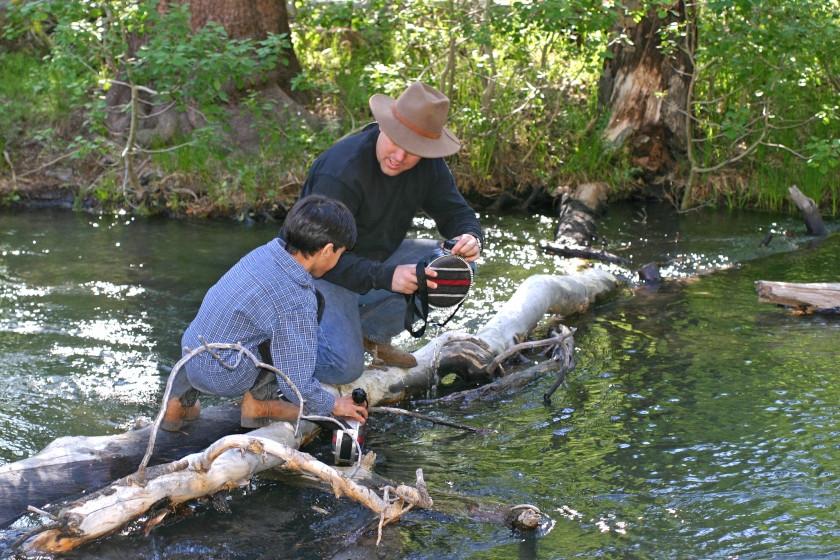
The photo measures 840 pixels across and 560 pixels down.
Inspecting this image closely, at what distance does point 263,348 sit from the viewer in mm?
3855

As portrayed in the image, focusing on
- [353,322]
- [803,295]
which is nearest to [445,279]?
[353,322]

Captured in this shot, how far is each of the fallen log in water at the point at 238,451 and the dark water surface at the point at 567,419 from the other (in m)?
0.20

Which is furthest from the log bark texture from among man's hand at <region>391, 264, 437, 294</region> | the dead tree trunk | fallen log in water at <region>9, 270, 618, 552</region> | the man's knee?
the man's knee

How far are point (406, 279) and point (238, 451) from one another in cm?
124

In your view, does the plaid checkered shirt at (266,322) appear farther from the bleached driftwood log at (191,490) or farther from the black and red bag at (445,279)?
the black and red bag at (445,279)

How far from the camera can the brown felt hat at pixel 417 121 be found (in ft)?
14.5

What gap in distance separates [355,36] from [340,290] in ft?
29.4

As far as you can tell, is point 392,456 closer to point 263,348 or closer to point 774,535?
point 263,348

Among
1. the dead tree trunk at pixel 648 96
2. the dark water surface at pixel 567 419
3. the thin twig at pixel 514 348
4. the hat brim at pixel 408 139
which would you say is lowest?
the dark water surface at pixel 567 419

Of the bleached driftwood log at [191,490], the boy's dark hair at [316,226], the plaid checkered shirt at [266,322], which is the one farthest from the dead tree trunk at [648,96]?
the bleached driftwood log at [191,490]

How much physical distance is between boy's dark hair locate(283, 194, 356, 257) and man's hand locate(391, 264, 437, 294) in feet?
1.79

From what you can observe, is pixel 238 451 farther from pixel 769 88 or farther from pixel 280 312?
pixel 769 88

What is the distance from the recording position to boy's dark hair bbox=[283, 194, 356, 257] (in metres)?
3.71

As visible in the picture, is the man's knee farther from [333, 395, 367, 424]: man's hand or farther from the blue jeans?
[333, 395, 367, 424]: man's hand
